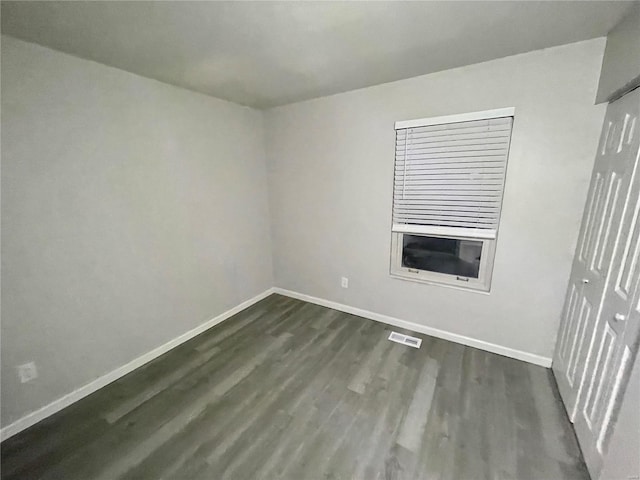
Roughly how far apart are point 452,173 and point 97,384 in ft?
10.7

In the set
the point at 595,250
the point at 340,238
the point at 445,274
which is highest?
the point at 595,250

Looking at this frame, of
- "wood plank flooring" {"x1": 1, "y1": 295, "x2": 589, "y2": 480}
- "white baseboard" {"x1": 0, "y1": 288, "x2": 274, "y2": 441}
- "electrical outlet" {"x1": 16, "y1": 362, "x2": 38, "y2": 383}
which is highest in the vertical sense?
"electrical outlet" {"x1": 16, "y1": 362, "x2": 38, "y2": 383}

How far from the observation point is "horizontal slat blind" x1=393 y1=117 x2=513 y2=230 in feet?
6.65

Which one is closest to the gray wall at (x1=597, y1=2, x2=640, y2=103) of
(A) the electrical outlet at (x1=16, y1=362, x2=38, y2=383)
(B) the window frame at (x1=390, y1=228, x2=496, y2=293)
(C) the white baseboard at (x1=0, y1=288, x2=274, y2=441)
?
(B) the window frame at (x1=390, y1=228, x2=496, y2=293)

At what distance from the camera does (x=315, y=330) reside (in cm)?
271

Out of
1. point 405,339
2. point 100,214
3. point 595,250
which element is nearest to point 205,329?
point 100,214

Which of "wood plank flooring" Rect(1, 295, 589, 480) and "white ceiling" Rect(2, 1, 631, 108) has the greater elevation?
"white ceiling" Rect(2, 1, 631, 108)

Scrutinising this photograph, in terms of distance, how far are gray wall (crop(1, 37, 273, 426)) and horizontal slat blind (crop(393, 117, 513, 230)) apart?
5.95 ft

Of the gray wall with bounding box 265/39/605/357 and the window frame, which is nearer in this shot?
the gray wall with bounding box 265/39/605/357

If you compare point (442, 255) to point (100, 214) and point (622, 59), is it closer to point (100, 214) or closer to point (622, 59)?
point (622, 59)

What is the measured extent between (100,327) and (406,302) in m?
2.63

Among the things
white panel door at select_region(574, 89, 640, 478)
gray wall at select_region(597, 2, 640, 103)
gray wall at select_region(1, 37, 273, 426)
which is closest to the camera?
white panel door at select_region(574, 89, 640, 478)

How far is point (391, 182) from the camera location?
2486 mm

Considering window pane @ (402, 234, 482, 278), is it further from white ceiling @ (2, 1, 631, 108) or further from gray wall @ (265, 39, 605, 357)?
white ceiling @ (2, 1, 631, 108)
